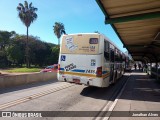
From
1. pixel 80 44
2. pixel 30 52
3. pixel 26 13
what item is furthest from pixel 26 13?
pixel 80 44

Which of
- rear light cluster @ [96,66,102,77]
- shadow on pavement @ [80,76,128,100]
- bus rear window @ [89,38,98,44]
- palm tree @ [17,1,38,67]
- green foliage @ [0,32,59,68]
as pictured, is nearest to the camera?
rear light cluster @ [96,66,102,77]

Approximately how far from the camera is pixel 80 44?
39.4ft

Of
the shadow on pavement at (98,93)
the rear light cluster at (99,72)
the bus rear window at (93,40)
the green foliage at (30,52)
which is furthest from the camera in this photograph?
the green foliage at (30,52)

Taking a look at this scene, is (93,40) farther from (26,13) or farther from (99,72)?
(26,13)

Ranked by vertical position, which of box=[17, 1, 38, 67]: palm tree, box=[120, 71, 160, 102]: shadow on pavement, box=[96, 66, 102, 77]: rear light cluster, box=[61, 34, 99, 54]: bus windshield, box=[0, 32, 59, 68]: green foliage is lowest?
box=[120, 71, 160, 102]: shadow on pavement

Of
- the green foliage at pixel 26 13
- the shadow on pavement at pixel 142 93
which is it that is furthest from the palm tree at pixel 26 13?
the shadow on pavement at pixel 142 93

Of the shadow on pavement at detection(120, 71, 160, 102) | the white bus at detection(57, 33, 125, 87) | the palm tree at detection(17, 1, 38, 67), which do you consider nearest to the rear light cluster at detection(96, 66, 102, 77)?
the white bus at detection(57, 33, 125, 87)

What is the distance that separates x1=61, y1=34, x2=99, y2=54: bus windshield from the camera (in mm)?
11547

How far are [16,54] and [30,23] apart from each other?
55.3 feet

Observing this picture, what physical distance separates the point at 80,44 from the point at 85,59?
0.96 metres

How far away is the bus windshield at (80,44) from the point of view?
455 inches

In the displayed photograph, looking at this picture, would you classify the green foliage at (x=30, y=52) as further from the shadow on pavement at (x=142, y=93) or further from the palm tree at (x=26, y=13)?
the shadow on pavement at (x=142, y=93)

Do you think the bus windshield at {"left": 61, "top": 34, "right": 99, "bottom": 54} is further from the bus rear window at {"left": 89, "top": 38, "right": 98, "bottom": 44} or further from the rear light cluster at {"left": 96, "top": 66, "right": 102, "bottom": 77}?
the rear light cluster at {"left": 96, "top": 66, "right": 102, "bottom": 77}

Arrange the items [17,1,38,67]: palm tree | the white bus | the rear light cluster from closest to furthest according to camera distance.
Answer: the rear light cluster < the white bus < [17,1,38,67]: palm tree
